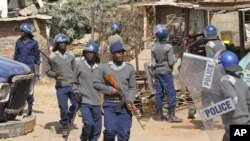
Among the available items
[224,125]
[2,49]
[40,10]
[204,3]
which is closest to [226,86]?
[224,125]

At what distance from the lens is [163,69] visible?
1155 cm

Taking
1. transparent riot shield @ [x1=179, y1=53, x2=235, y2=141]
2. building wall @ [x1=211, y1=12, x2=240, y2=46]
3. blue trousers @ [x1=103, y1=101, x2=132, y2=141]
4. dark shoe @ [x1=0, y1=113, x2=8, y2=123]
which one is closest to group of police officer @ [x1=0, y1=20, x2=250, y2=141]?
blue trousers @ [x1=103, y1=101, x2=132, y2=141]

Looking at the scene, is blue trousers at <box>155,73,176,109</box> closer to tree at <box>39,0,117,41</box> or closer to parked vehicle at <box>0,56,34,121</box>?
parked vehicle at <box>0,56,34,121</box>

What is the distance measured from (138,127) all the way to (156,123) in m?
0.54

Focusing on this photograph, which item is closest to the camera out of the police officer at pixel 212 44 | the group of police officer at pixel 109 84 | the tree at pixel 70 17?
the group of police officer at pixel 109 84

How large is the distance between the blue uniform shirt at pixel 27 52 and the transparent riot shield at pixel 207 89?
4.15 metres

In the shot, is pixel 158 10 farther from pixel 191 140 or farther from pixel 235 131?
pixel 235 131

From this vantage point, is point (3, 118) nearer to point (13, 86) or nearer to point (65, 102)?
point (13, 86)

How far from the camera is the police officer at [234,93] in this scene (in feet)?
21.5

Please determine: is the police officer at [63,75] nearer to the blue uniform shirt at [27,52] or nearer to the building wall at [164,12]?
the blue uniform shirt at [27,52]

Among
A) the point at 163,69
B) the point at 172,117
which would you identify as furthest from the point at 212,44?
the point at 172,117

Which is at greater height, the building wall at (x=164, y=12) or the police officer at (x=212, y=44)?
the police officer at (x=212, y=44)

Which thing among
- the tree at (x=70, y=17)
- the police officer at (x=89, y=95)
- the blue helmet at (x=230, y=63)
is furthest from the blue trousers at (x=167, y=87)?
the tree at (x=70, y=17)

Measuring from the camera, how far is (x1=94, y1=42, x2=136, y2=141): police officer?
309 inches
